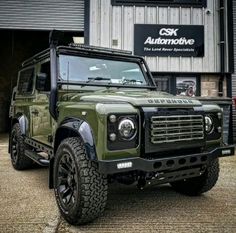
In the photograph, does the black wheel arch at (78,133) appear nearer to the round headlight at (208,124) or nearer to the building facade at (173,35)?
the round headlight at (208,124)

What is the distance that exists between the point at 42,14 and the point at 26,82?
4723 mm

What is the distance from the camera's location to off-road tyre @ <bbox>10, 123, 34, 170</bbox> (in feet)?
19.5

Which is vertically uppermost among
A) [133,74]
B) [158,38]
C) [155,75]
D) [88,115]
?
[158,38]

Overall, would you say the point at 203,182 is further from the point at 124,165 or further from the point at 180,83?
the point at 180,83

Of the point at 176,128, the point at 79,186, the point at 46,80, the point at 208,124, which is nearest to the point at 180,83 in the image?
the point at 46,80

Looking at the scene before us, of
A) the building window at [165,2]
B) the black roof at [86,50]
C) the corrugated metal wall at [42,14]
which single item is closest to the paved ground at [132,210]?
the black roof at [86,50]

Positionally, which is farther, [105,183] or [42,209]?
[42,209]

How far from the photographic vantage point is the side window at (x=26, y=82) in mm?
5718

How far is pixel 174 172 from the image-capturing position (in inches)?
138

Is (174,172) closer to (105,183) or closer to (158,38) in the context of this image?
(105,183)

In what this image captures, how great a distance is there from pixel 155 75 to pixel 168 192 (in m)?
5.79

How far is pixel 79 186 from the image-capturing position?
128 inches

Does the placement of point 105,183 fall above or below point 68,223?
above

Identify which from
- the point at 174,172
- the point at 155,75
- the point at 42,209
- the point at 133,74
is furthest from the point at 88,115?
the point at 155,75
